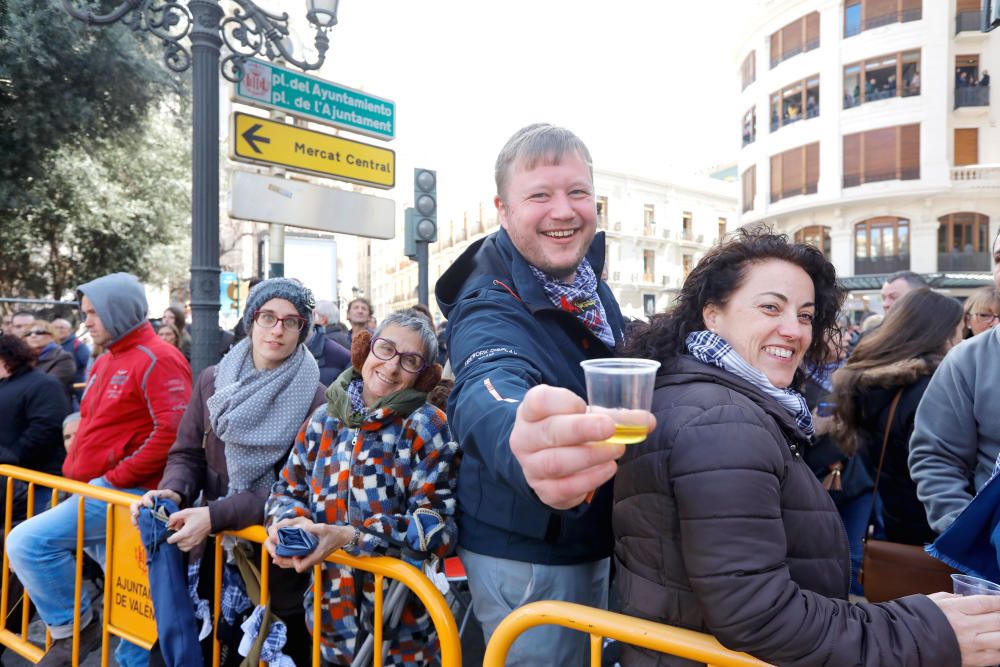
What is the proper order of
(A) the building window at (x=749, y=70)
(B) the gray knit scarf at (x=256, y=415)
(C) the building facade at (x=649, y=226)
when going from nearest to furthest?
(B) the gray knit scarf at (x=256, y=415)
(A) the building window at (x=749, y=70)
(C) the building facade at (x=649, y=226)

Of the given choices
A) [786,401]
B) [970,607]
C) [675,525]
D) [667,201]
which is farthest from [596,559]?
[667,201]

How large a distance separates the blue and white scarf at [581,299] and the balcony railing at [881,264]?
26828mm

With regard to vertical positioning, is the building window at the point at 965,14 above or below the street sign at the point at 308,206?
above

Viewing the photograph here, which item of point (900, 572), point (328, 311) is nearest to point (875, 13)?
point (328, 311)

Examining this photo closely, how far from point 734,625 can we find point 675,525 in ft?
0.72

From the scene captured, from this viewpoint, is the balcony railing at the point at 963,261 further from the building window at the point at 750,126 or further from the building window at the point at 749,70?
the building window at the point at 749,70

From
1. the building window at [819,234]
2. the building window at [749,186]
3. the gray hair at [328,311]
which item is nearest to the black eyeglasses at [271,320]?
the gray hair at [328,311]

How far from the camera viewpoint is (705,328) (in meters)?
1.66

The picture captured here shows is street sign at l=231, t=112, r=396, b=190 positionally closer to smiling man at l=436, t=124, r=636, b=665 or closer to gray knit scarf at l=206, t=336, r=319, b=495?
gray knit scarf at l=206, t=336, r=319, b=495

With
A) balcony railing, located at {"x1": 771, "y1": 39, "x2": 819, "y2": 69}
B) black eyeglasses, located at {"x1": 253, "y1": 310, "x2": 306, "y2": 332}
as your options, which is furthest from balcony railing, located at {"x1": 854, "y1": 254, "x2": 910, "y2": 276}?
black eyeglasses, located at {"x1": 253, "y1": 310, "x2": 306, "y2": 332}

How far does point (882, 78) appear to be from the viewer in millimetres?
24078

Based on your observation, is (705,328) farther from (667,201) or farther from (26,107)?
(667,201)

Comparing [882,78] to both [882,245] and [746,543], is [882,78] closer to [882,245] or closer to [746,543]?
[882,245]

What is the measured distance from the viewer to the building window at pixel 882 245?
2430cm
